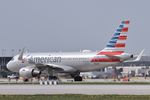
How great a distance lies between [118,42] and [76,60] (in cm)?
760

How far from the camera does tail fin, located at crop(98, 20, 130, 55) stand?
94.8 m

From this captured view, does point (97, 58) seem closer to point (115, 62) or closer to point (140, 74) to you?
point (115, 62)

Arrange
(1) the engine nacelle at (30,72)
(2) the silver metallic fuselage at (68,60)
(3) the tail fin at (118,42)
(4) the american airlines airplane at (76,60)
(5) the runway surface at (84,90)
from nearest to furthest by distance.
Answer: (5) the runway surface at (84,90), (1) the engine nacelle at (30,72), (4) the american airlines airplane at (76,60), (2) the silver metallic fuselage at (68,60), (3) the tail fin at (118,42)

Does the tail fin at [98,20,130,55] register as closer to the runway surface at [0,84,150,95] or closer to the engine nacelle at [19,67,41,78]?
the engine nacelle at [19,67,41,78]

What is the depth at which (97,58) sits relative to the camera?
306 ft

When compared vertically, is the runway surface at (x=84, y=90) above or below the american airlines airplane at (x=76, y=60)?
below

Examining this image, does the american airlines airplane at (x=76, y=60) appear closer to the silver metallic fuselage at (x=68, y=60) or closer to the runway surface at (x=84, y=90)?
the silver metallic fuselage at (x=68, y=60)

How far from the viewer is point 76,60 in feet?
311

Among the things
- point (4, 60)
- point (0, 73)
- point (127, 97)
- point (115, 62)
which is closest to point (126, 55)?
point (115, 62)

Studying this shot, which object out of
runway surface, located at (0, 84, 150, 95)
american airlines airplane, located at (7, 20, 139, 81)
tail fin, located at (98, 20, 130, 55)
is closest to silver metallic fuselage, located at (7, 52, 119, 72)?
american airlines airplane, located at (7, 20, 139, 81)

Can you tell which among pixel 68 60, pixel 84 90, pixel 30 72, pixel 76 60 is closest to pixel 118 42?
pixel 76 60

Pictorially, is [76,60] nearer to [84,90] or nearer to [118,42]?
[118,42]

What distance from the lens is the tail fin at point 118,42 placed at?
311 ft

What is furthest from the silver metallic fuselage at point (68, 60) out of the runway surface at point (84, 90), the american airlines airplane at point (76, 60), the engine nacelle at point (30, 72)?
the runway surface at point (84, 90)
